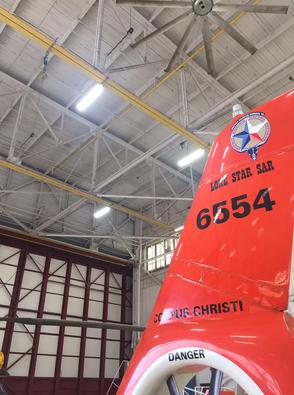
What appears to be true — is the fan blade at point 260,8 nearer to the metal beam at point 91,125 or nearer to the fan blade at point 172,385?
the fan blade at point 172,385

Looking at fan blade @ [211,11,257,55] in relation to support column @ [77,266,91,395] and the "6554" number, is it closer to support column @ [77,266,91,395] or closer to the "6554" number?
the "6554" number

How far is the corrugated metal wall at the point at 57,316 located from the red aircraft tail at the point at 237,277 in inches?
751

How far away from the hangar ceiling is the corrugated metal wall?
8.41 feet

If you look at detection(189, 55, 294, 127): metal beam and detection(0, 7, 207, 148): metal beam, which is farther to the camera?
detection(189, 55, 294, 127): metal beam

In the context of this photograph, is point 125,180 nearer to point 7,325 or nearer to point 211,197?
point 7,325

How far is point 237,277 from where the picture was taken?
6.48 feet

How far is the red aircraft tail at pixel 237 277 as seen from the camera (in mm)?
1619

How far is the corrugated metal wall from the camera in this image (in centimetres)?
1878

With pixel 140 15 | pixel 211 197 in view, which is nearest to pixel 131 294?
pixel 140 15

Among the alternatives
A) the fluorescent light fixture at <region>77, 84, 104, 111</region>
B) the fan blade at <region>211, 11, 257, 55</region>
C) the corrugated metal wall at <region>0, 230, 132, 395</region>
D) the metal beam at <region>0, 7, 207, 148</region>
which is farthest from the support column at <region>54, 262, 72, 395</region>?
the fan blade at <region>211, 11, 257, 55</region>

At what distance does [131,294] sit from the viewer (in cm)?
2464

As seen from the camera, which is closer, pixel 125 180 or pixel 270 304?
pixel 270 304

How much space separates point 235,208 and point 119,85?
9.13 meters

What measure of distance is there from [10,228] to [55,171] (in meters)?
4.21
